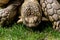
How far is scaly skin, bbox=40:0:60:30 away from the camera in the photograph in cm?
380

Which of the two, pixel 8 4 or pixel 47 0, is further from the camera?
pixel 8 4

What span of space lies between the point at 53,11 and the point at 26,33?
20.4 inches

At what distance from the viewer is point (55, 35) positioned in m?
3.73

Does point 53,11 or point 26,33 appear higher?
point 53,11

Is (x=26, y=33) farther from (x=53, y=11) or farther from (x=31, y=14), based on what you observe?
(x=53, y=11)

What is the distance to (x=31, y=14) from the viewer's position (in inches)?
151

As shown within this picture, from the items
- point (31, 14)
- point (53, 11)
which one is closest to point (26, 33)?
point (31, 14)

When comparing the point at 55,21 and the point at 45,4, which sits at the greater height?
the point at 45,4

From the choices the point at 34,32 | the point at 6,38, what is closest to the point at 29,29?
the point at 34,32

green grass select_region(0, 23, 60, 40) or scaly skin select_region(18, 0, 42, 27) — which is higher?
scaly skin select_region(18, 0, 42, 27)

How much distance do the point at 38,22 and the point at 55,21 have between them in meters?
0.26

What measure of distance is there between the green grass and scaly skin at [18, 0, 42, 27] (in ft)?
0.36

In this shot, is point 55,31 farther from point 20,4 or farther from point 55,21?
point 20,4

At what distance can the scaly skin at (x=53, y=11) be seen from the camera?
3.80 metres
